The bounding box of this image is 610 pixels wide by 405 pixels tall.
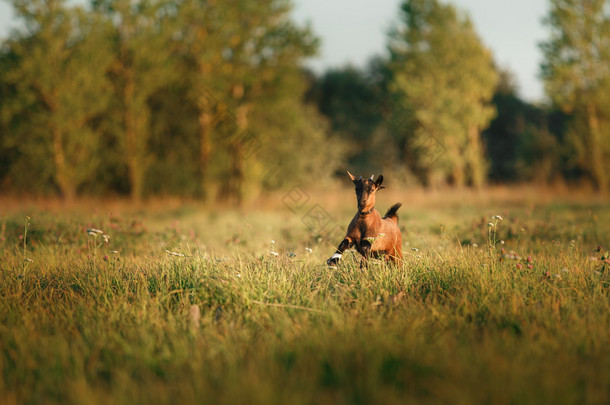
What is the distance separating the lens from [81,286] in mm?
4590

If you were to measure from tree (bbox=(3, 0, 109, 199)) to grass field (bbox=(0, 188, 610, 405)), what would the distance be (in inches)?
544

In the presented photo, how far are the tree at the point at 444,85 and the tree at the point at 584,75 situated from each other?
3.87 metres

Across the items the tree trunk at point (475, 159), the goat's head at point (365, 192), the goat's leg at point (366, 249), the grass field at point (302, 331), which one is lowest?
the grass field at point (302, 331)

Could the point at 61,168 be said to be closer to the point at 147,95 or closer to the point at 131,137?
the point at 131,137

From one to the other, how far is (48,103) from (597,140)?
87.7ft

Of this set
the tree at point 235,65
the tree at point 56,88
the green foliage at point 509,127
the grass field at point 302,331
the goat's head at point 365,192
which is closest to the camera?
the grass field at point 302,331

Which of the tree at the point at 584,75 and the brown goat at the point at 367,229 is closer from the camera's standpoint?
the brown goat at the point at 367,229

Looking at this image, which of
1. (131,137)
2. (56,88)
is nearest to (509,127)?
(131,137)

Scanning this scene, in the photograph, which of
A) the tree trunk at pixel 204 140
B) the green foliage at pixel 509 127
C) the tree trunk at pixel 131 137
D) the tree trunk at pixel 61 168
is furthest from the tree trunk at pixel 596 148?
the tree trunk at pixel 61 168

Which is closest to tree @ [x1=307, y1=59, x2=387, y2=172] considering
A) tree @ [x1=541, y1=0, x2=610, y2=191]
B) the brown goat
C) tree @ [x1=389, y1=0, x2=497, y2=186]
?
tree @ [x1=389, y1=0, x2=497, y2=186]

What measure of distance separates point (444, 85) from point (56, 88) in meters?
21.2

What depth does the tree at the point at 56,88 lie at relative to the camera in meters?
16.8

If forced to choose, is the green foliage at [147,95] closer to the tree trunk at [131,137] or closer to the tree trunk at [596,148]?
the tree trunk at [131,137]

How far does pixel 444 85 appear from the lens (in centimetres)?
2523
